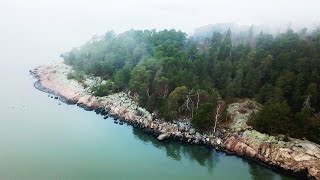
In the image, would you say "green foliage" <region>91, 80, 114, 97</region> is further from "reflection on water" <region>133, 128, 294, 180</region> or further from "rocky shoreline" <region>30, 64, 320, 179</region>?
"reflection on water" <region>133, 128, 294, 180</region>

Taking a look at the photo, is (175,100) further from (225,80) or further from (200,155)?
(225,80)

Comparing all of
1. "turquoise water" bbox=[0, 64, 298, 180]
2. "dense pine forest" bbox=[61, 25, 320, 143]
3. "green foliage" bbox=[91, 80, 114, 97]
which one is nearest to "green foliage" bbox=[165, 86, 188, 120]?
"dense pine forest" bbox=[61, 25, 320, 143]

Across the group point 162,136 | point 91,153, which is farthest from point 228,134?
point 91,153

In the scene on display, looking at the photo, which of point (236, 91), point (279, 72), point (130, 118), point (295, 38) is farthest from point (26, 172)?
point (295, 38)

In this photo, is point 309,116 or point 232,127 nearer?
point 309,116

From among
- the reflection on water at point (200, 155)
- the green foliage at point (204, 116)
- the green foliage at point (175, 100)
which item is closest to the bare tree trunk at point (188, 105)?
the green foliage at point (175, 100)

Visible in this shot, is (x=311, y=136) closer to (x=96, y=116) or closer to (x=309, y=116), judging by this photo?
(x=309, y=116)
